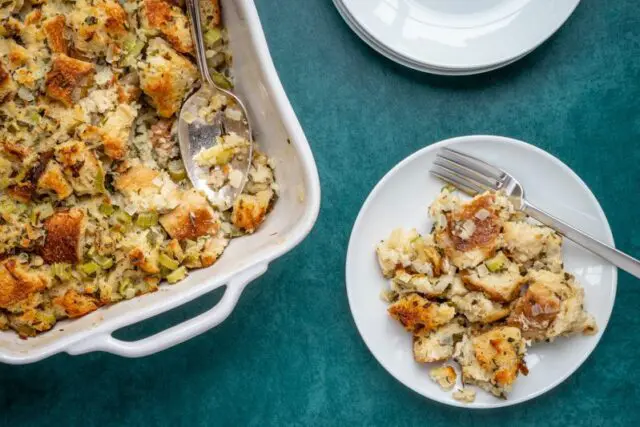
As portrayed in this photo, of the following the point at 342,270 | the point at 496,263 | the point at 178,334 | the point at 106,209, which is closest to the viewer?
the point at 178,334

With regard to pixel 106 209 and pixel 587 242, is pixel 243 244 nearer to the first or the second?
pixel 106 209

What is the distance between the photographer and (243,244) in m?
1.90

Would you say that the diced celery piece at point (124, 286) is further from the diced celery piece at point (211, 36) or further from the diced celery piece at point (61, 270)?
the diced celery piece at point (211, 36)

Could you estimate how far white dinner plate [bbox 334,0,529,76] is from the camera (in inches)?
81.4

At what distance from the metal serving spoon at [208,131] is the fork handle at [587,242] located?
0.73 m

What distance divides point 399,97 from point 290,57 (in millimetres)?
309

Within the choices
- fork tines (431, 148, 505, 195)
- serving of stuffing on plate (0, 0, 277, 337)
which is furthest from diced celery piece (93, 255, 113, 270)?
fork tines (431, 148, 505, 195)

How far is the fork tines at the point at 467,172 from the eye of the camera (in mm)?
2031

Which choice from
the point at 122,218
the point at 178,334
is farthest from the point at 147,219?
the point at 178,334

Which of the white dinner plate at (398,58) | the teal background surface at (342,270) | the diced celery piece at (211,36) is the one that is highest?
the diced celery piece at (211,36)

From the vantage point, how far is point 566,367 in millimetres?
2074

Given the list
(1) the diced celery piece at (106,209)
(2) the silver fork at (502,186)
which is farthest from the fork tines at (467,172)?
(1) the diced celery piece at (106,209)

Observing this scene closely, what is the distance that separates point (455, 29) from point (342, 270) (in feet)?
2.30

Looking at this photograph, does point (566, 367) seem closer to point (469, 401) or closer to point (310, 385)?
point (469, 401)
